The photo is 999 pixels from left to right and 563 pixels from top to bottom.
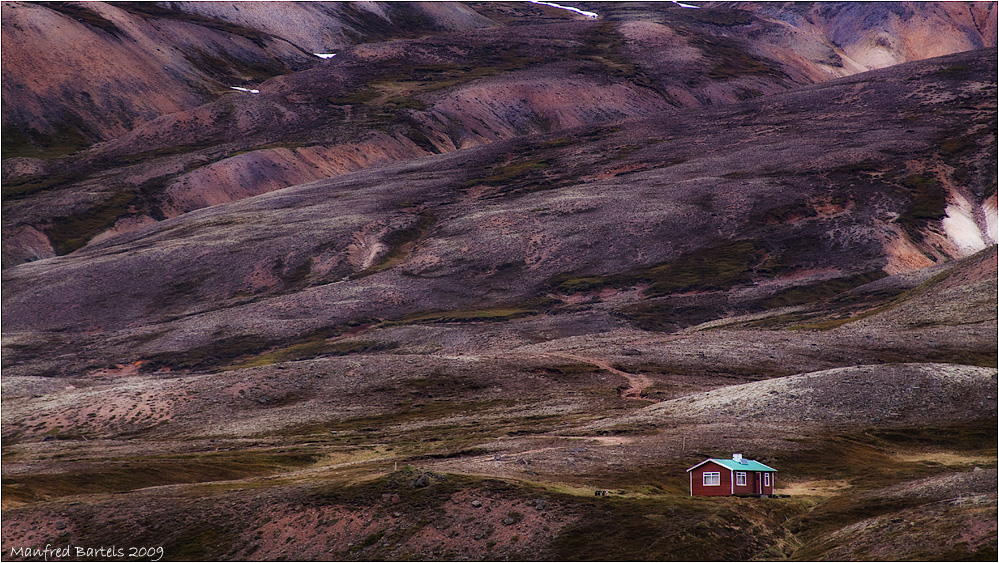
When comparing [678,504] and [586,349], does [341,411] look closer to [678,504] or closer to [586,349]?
[586,349]

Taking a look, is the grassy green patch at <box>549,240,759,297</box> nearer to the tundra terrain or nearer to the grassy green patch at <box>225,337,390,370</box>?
the tundra terrain

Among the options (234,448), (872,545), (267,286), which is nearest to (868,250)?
(267,286)

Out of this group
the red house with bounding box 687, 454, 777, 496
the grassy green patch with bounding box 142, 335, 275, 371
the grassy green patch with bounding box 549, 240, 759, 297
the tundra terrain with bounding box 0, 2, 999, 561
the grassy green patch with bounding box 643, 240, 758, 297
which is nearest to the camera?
the tundra terrain with bounding box 0, 2, 999, 561

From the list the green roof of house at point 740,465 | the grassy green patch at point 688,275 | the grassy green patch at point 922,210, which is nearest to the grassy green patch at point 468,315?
the grassy green patch at point 688,275

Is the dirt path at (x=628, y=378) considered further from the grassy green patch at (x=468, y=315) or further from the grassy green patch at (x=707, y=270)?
the grassy green patch at (x=707, y=270)

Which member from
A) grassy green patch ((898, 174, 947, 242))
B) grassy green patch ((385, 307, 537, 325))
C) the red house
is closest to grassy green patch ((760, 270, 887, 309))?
grassy green patch ((898, 174, 947, 242))
